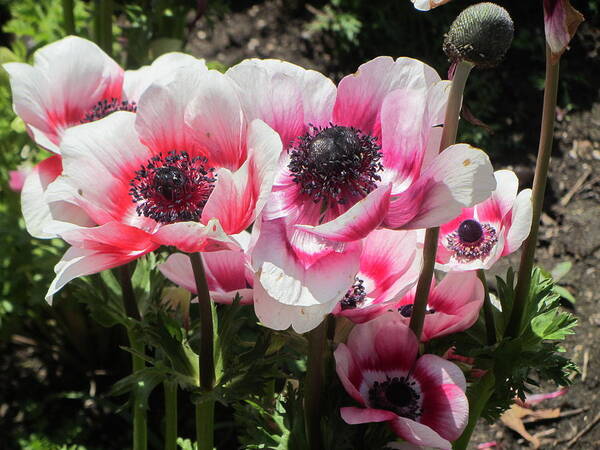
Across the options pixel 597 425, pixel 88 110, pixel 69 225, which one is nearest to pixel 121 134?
pixel 69 225

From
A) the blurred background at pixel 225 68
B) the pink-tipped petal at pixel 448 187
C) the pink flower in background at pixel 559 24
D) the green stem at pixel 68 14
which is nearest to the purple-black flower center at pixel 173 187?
the pink-tipped petal at pixel 448 187

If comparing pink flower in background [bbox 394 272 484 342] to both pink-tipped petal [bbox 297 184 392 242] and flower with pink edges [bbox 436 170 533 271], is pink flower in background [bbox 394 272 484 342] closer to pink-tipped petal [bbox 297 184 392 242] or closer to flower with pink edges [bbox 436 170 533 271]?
flower with pink edges [bbox 436 170 533 271]

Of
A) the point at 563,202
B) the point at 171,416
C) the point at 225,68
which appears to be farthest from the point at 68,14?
the point at 563,202

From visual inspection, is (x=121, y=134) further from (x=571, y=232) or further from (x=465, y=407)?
(x=571, y=232)

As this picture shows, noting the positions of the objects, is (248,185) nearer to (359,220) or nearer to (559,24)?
(359,220)

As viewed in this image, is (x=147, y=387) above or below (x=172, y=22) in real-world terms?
below

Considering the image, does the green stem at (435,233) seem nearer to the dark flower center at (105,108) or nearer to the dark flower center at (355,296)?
the dark flower center at (355,296)
